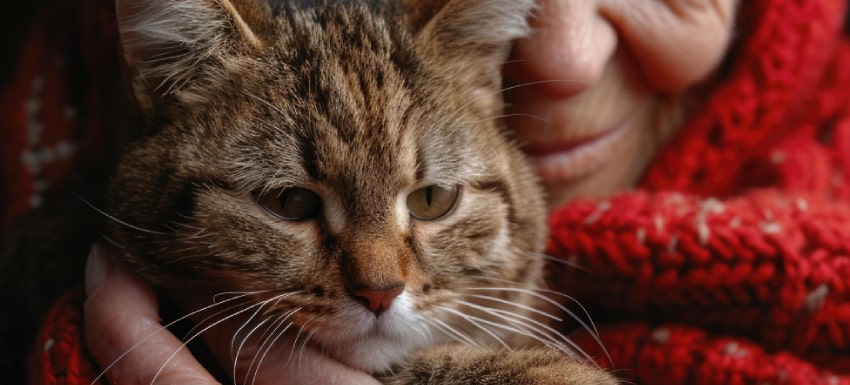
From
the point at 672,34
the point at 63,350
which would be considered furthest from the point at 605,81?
the point at 63,350

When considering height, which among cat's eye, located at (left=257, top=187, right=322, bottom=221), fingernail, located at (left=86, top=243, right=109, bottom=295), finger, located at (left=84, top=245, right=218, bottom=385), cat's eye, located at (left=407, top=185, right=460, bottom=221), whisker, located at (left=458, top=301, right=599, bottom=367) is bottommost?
whisker, located at (left=458, top=301, right=599, bottom=367)

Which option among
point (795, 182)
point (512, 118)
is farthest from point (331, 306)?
point (795, 182)

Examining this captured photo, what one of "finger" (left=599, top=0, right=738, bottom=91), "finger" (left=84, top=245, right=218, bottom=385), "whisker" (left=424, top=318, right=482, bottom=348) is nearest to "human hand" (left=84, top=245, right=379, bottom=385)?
"finger" (left=84, top=245, right=218, bottom=385)

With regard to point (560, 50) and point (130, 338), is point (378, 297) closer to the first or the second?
point (130, 338)

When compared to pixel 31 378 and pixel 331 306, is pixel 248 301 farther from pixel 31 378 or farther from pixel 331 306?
pixel 31 378

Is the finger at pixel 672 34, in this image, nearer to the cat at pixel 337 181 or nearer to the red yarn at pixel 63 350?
the cat at pixel 337 181

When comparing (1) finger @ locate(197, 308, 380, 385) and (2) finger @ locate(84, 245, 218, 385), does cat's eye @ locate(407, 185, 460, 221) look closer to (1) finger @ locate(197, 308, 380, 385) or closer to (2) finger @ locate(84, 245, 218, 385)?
(1) finger @ locate(197, 308, 380, 385)

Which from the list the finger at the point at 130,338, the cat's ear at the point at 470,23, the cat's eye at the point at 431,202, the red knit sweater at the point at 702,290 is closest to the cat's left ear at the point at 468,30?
the cat's ear at the point at 470,23
